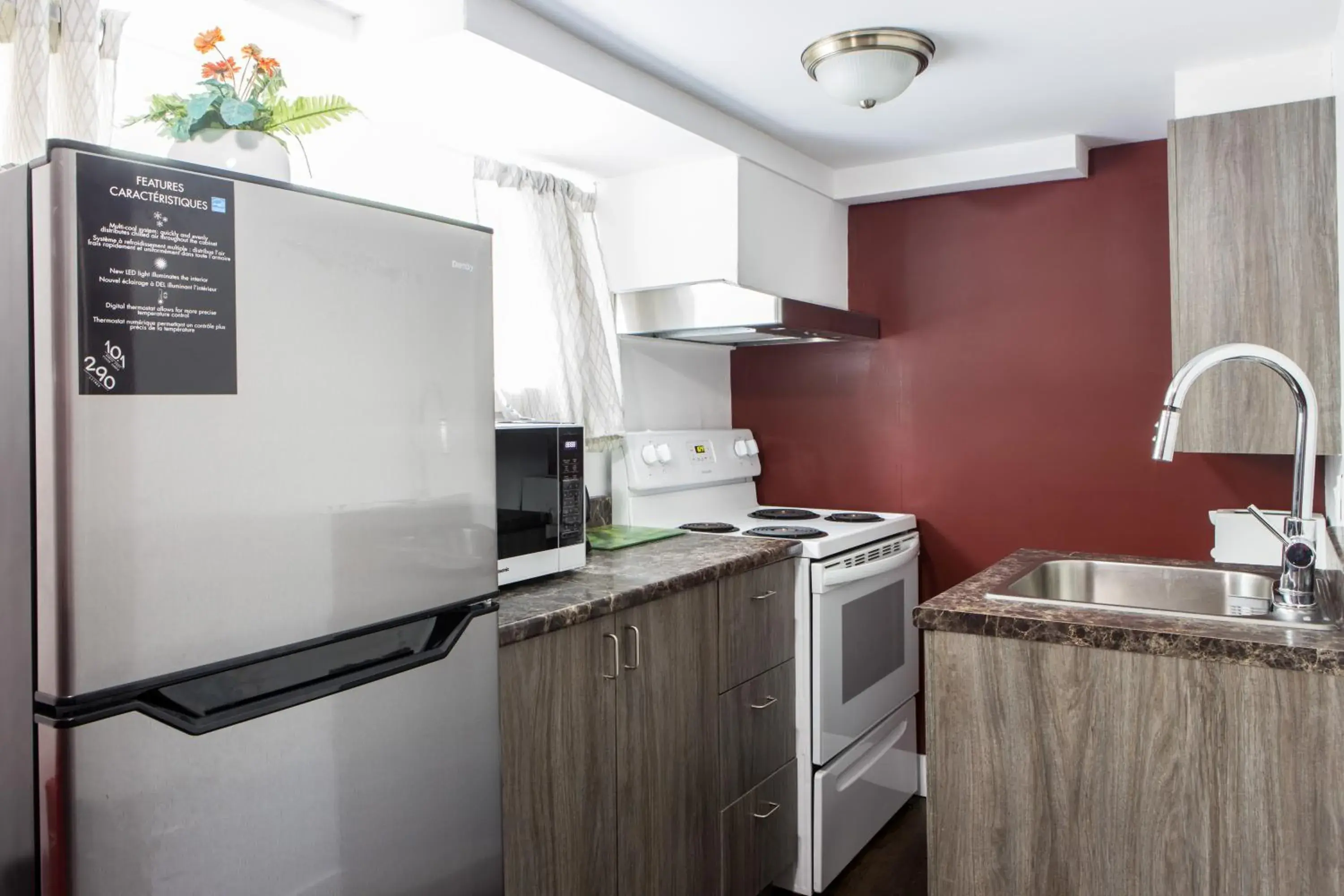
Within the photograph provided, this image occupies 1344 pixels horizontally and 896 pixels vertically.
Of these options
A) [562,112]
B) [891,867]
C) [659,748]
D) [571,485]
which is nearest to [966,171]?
[562,112]

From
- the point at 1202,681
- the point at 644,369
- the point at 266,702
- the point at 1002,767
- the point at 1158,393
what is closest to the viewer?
the point at 266,702

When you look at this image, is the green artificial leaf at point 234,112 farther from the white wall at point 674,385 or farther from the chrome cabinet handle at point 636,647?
the white wall at point 674,385

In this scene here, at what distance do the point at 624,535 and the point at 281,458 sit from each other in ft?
5.52

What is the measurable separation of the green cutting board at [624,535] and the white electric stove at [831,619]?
0.07 meters

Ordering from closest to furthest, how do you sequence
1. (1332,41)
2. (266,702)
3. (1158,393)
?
(266,702) → (1332,41) → (1158,393)

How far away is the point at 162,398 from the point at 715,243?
6.44 ft

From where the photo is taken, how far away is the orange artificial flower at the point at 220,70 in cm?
142

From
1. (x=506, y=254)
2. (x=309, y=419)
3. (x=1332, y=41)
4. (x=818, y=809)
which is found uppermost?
(x=1332, y=41)

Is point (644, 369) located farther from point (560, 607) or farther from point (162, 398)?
point (162, 398)

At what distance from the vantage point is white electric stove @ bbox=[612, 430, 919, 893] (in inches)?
102

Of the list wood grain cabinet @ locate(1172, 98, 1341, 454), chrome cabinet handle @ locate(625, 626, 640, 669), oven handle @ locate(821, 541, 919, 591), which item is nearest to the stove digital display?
oven handle @ locate(821, 541, 919, 591)

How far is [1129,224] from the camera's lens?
9.64 feet

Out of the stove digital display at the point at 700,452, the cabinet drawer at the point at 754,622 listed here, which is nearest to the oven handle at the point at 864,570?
the cabinet drawer at the point at 754,622

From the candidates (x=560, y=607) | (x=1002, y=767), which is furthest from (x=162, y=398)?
(x=1002, y=767)
